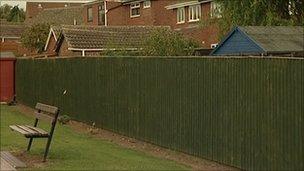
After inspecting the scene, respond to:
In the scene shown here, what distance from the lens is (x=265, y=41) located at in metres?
16.8

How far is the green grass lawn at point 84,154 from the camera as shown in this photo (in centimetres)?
1027

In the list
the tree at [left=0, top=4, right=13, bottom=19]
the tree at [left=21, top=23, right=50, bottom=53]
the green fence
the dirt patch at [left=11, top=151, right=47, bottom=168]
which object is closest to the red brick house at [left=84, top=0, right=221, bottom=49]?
the tree at [left=21, top=23, right=50, bottom=53]

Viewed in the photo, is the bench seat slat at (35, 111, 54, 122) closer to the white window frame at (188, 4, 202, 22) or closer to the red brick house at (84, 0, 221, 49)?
the red brick house at (84, 0, 221, 49)

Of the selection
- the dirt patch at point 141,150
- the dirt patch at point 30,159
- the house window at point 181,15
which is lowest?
the dirt patch at point 141,150

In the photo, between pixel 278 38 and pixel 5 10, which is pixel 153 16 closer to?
pixel 278 38

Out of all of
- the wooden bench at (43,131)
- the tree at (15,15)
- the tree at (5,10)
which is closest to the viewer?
the wooden bench at (43,131)

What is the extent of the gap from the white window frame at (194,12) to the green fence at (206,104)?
25.7 metres

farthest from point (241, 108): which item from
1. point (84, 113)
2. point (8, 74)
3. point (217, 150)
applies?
point (8, 74)

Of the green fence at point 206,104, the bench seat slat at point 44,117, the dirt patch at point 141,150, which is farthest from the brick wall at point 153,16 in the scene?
the bench seat slat at point 44,117

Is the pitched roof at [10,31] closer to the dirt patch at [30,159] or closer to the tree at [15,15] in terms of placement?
the tree at [15,15]

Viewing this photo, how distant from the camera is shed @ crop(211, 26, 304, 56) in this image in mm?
16312

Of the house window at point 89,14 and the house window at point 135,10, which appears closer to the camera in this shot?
the house window at point 135,10

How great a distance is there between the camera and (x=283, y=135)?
8930 mm

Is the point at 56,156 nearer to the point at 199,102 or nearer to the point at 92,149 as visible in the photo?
the point at 92,149
